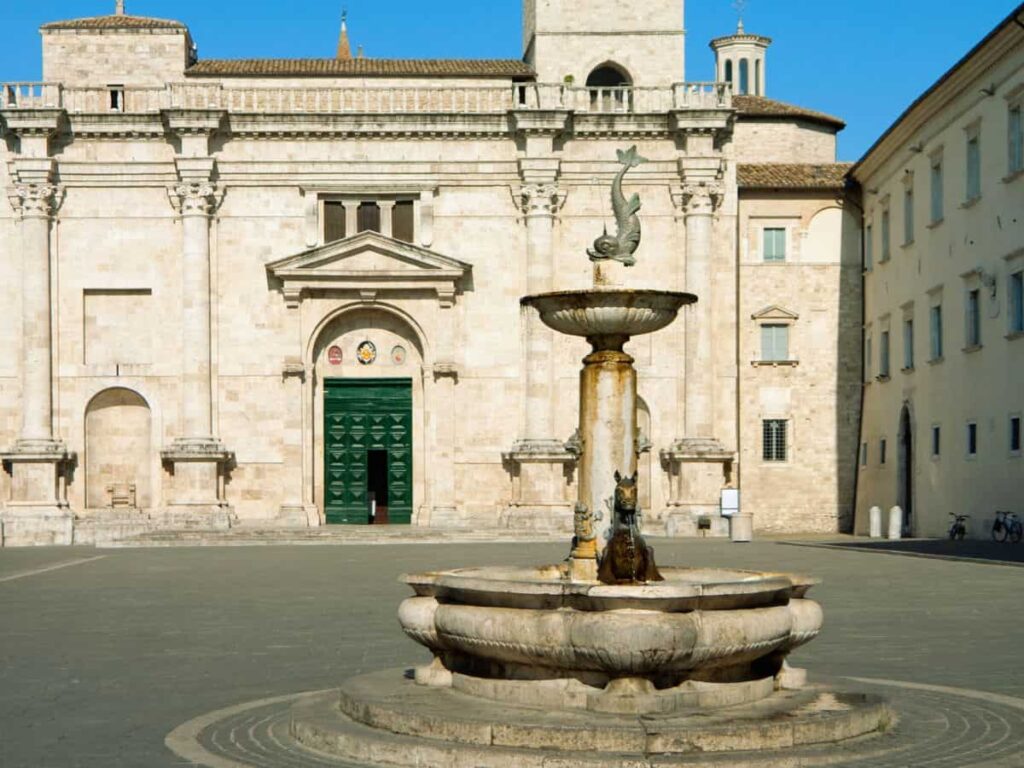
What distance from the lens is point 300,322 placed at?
43.7 m

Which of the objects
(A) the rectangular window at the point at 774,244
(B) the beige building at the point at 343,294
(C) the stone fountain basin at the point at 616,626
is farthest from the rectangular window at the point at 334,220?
(C) the stone fountain basin at the point at 616,626

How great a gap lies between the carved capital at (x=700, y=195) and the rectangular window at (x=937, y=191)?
547 cm

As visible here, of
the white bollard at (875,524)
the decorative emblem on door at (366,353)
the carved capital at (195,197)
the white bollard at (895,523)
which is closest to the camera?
the white bollard at (895,523)

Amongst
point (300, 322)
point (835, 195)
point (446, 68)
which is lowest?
point (300, 322)

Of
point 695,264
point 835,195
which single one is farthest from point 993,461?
point 835,195

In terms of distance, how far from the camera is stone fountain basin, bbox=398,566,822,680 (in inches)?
412

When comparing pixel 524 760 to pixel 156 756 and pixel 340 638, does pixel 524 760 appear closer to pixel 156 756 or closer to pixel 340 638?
pixel 156 756

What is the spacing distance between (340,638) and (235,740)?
19.7 feet

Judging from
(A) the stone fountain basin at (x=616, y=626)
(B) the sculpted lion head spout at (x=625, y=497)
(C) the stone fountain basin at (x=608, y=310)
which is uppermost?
(C) the stone fountain basin at (x=608, y=310)

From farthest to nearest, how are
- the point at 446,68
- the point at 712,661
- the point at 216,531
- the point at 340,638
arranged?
the point at 446,68, the point at 216,531, the point at 340,638, the point at 712,661

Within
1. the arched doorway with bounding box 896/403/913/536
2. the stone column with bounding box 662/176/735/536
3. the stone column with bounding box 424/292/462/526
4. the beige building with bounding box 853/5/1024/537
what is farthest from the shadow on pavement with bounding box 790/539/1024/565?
the stone column with bounding box 424/292/462/526

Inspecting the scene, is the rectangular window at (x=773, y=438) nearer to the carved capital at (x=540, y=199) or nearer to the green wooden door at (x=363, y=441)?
the carved capital at (x=540, y=199)

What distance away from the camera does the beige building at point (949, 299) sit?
3584cm

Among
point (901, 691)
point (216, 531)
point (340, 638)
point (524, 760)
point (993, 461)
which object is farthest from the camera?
point (216, 531)
